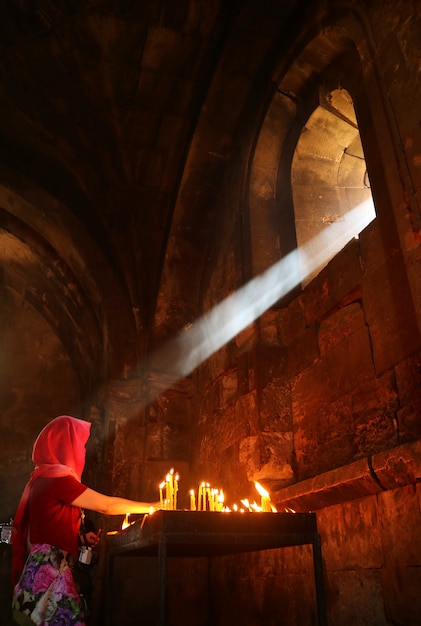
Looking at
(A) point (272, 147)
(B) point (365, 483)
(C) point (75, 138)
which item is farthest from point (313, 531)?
(C) point (75, 138)

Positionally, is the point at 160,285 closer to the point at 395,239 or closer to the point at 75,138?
the point at 75,138

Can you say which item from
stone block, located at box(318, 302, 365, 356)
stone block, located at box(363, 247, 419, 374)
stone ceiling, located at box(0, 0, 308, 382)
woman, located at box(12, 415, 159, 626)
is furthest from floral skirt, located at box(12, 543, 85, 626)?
stone ceiling, located at box(0, 0, 308, 382)

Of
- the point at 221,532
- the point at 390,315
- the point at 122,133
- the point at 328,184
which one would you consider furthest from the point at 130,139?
the point at 221,532

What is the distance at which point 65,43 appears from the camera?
571 cm

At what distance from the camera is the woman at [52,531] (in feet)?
7.90

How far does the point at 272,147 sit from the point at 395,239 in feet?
8.16

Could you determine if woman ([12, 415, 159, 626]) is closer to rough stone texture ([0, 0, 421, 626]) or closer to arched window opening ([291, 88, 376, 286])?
rough stone texture ([0, 0, 421, 626])

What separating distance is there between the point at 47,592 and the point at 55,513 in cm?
36

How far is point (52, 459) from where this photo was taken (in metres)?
2.83

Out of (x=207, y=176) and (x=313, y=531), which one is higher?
(x=207, y=176)

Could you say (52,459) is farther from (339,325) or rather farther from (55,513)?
(339,325)

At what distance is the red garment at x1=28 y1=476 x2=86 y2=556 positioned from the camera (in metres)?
2.57

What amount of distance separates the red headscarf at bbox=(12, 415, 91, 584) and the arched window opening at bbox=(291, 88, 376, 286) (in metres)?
2.68

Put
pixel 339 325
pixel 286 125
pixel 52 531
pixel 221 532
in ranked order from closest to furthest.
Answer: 1. pixel 221 532
2. pixel 52 531
3. pixel 339 325
4. pixel 286 125
